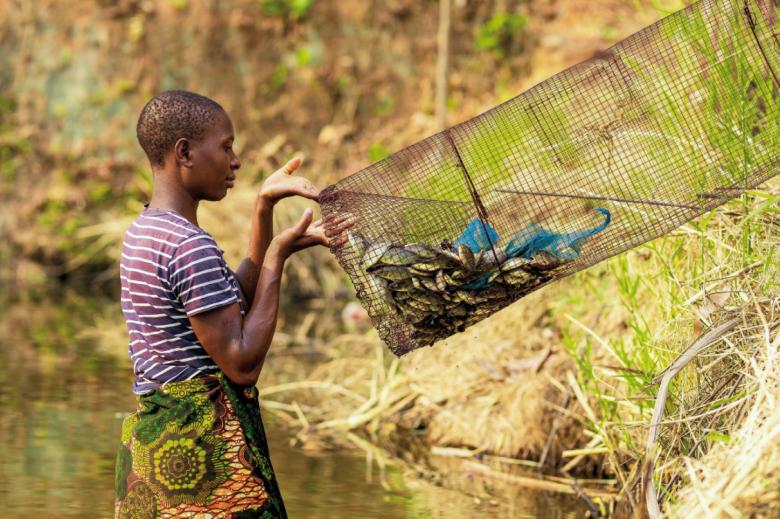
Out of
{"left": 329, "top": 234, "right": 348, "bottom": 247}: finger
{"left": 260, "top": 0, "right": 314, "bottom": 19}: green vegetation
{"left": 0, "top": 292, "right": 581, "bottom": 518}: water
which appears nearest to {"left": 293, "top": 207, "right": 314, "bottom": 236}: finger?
{"left": 329, "top": 234, "right": 348, "bottom": 247}: finger

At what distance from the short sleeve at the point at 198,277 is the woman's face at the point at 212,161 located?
0.20 metres

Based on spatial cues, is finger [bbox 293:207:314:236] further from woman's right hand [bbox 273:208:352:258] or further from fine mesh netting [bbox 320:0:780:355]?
fine mesh netting [bbox 320:0:780:355]

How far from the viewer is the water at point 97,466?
545 centimetres

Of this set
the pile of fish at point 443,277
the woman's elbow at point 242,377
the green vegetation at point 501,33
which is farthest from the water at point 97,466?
the green vegetation at point 501,33

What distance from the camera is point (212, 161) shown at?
10.8ft

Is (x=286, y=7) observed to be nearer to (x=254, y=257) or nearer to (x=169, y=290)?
(x=254, y=257)

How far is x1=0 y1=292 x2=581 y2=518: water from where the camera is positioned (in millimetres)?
5453

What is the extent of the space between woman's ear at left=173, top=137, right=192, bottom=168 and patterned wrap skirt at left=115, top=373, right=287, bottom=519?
2.00ft

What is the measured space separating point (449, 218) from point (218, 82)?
1286 centimetres

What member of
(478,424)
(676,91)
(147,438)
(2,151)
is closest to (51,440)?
(478,424)

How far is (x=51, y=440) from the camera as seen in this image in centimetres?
659

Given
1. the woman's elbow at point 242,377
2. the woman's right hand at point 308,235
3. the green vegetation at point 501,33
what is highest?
the green vegetation at point 501,33

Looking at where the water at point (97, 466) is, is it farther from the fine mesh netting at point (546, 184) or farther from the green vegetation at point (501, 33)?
the green vegetation at point (501, 33)

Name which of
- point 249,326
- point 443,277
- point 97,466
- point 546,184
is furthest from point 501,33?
point 249,326
